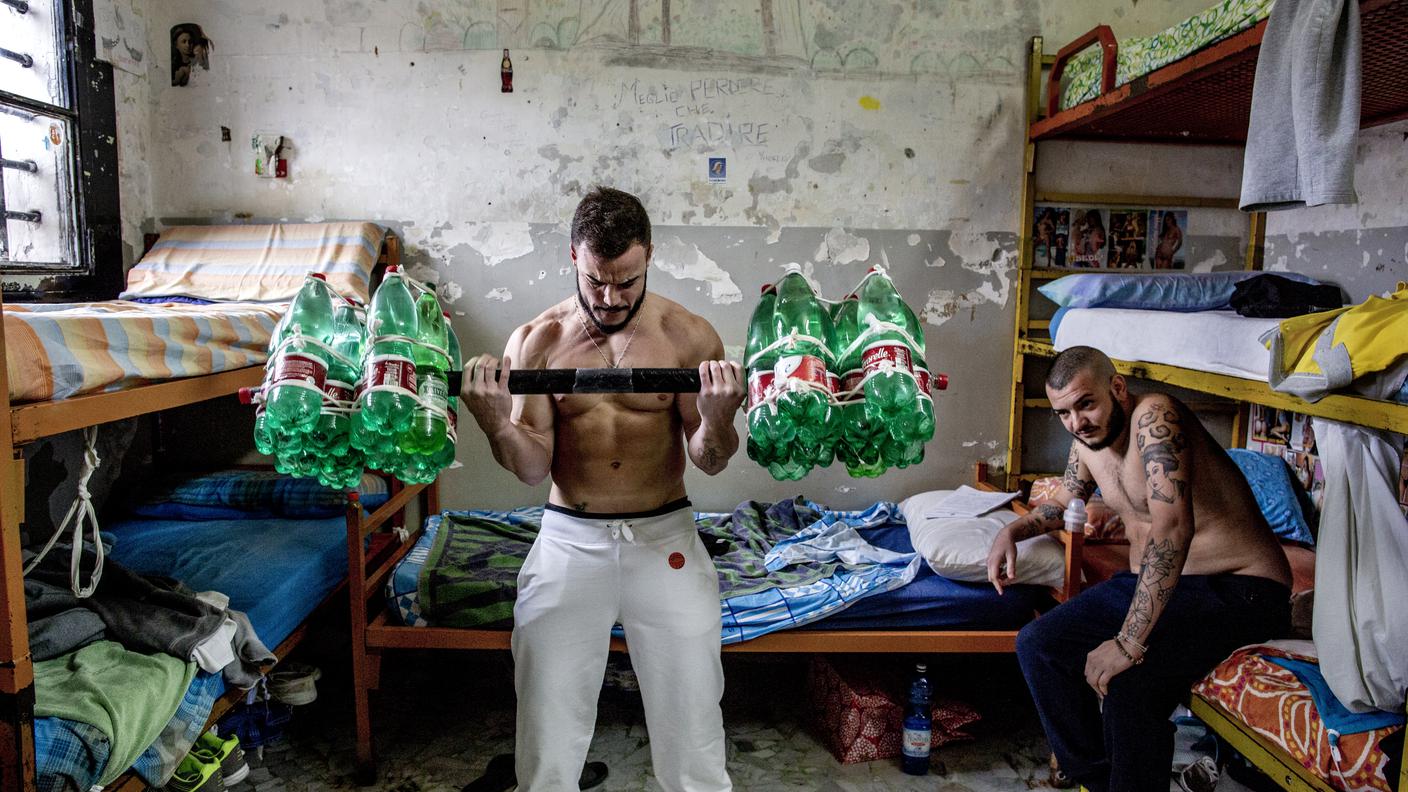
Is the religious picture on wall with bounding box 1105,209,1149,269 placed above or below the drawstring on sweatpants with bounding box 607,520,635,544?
above

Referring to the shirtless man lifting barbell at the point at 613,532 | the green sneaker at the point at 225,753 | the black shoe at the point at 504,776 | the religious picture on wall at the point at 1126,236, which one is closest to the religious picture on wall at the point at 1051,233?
the religious picture on wall at the point at 1126,236

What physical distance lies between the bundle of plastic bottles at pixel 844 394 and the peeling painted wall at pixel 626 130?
2.20 meters

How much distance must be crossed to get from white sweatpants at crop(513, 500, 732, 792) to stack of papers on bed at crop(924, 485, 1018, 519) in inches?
58.8

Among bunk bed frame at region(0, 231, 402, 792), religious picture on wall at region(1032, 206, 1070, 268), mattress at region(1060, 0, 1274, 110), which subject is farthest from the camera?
religious picture on wall at region(1032, 206, 1070, 268)

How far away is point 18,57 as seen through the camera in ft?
11.1

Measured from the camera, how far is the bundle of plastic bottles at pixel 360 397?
182 centimetres

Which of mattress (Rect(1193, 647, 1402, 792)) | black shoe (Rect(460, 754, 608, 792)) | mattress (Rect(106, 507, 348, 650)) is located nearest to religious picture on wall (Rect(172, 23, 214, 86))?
mattress (Rect(106, 507, 348, 650))

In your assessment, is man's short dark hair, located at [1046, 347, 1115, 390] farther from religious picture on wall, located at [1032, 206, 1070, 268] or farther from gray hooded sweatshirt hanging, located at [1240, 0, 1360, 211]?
religious picture on wall, located at [1032, 206, 1070, 268]

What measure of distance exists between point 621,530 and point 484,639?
0.91m

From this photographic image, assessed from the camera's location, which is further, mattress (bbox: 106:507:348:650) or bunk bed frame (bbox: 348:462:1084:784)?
bunk bed frame (bbox: 348:462:1084:784)

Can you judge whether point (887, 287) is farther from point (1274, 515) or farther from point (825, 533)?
point (1274, 515)

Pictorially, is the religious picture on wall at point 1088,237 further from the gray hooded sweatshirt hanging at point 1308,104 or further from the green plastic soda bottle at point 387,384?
the green plastic soda bottle at point 387,384

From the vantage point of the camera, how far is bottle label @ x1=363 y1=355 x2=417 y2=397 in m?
1.83

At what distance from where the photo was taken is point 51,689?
2.04 meters
